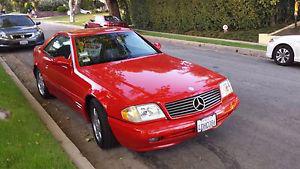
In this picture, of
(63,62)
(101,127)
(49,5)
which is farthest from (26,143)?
(49,5)

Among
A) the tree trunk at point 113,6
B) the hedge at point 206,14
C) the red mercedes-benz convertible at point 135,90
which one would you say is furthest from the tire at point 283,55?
the tree trunk at point 113,6

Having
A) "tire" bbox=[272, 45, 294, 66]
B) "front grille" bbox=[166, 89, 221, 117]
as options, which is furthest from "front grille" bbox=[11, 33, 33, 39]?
"front grille" bbox=[166, 89, 221, 117]

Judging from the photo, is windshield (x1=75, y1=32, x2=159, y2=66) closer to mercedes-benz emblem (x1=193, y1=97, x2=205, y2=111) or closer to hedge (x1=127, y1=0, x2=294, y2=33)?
mercedes-benz emblem (x1=193, y1=97, x2=205, y2=111)

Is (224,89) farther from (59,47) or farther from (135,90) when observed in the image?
(59,47)

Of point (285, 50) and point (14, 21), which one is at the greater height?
point (14, 21)

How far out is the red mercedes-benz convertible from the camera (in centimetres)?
427

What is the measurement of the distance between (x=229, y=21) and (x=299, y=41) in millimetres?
10412

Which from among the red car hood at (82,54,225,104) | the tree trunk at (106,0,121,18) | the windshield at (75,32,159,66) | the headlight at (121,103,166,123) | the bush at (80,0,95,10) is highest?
the bush at (80,0,95,10)

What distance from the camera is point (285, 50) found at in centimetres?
1079

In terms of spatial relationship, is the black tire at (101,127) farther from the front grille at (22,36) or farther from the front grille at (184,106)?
the front grille at (22,36)

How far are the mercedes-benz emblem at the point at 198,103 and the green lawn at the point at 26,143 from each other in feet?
5.16

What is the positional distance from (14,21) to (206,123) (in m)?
13.5

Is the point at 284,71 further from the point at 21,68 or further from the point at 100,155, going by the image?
the point at 21,68

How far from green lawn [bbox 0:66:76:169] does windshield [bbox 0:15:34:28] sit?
9.96 metres
